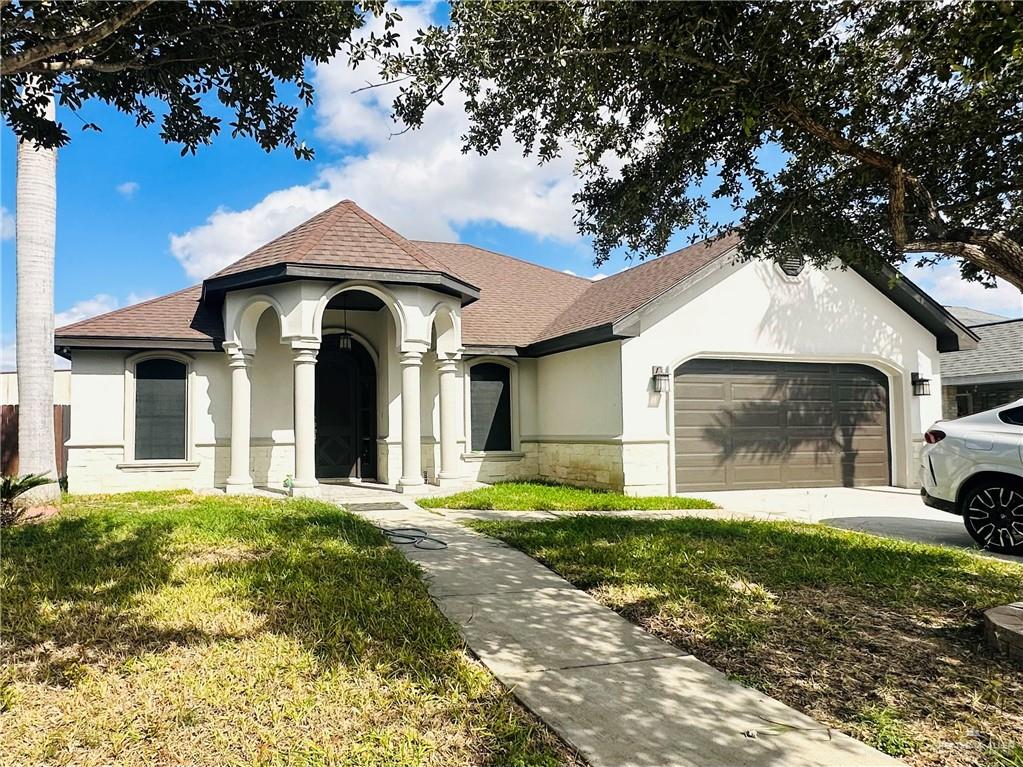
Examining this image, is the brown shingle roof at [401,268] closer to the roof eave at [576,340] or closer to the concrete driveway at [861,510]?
the roof eave at [576,340]

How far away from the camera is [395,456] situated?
1348 centimetres

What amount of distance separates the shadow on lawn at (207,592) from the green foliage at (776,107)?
3.86 meters

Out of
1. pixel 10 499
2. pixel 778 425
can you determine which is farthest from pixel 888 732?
pixel 778 425

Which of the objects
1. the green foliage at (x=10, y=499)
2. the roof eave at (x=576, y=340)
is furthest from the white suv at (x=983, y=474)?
the green foliage at (x=10, y=499)

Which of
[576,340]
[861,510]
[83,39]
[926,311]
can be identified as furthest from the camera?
[926,311]

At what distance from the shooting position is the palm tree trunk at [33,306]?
996 cm

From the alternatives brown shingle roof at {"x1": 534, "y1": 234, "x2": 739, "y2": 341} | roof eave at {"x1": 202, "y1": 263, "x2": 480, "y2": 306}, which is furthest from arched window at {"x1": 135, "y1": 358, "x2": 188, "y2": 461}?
brown shingle roof at {"x1": 534, "y1": 234, "x2": 739, "y2": 341}

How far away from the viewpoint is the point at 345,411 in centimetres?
1493

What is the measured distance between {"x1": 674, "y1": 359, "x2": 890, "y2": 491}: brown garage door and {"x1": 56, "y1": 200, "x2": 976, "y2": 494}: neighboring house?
41mm

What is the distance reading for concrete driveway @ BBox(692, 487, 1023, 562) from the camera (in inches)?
342

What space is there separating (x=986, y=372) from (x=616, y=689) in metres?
18.1

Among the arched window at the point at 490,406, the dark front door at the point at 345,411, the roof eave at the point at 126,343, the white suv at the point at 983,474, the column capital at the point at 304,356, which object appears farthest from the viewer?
the dark front door at the point at 345,411

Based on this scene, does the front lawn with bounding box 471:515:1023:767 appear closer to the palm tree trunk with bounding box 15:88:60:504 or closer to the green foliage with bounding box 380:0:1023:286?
the green foliage with bounding box 380:0:1023:286

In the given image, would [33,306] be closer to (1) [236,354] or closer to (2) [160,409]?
(1) [236,354]
